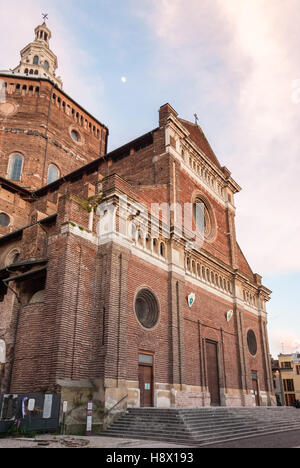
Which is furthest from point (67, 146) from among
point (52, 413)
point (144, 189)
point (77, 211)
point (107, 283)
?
point (52, 413)

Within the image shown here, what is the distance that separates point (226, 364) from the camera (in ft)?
77.6

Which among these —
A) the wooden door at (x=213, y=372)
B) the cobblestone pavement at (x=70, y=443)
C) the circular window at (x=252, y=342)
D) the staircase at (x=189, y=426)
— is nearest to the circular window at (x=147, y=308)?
the staircase at (x=189, y=426)

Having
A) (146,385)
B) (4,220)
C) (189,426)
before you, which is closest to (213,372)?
(146,385)

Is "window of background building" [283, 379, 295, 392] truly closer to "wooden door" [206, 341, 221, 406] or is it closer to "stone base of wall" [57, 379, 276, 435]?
"wooden door" [206, 341, 221, 406]

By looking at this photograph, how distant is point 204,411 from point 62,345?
19.2ft

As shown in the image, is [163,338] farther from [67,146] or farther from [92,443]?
[67,146]

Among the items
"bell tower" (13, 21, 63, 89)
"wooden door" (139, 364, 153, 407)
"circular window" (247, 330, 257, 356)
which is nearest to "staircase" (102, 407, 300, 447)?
"wooden door" (139, 364, 153, 407)

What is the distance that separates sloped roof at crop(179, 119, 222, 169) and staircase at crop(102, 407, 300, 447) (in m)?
18.0

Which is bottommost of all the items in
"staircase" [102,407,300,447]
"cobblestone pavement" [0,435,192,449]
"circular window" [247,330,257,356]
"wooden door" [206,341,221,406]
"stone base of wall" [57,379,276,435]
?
"cobblestone pavement" [0,435,192,449]

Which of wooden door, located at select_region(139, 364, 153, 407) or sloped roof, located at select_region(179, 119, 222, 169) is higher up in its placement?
sloped roof, located at select_region(179, 119, 222, 169)

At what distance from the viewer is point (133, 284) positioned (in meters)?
17.6

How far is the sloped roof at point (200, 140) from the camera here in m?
27.5

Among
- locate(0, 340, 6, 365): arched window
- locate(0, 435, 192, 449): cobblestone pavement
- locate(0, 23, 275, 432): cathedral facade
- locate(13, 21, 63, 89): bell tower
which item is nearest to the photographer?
locate(0, 435, 192, 449): cobblestone pavement

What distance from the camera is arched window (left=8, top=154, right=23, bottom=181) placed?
33.1 m
